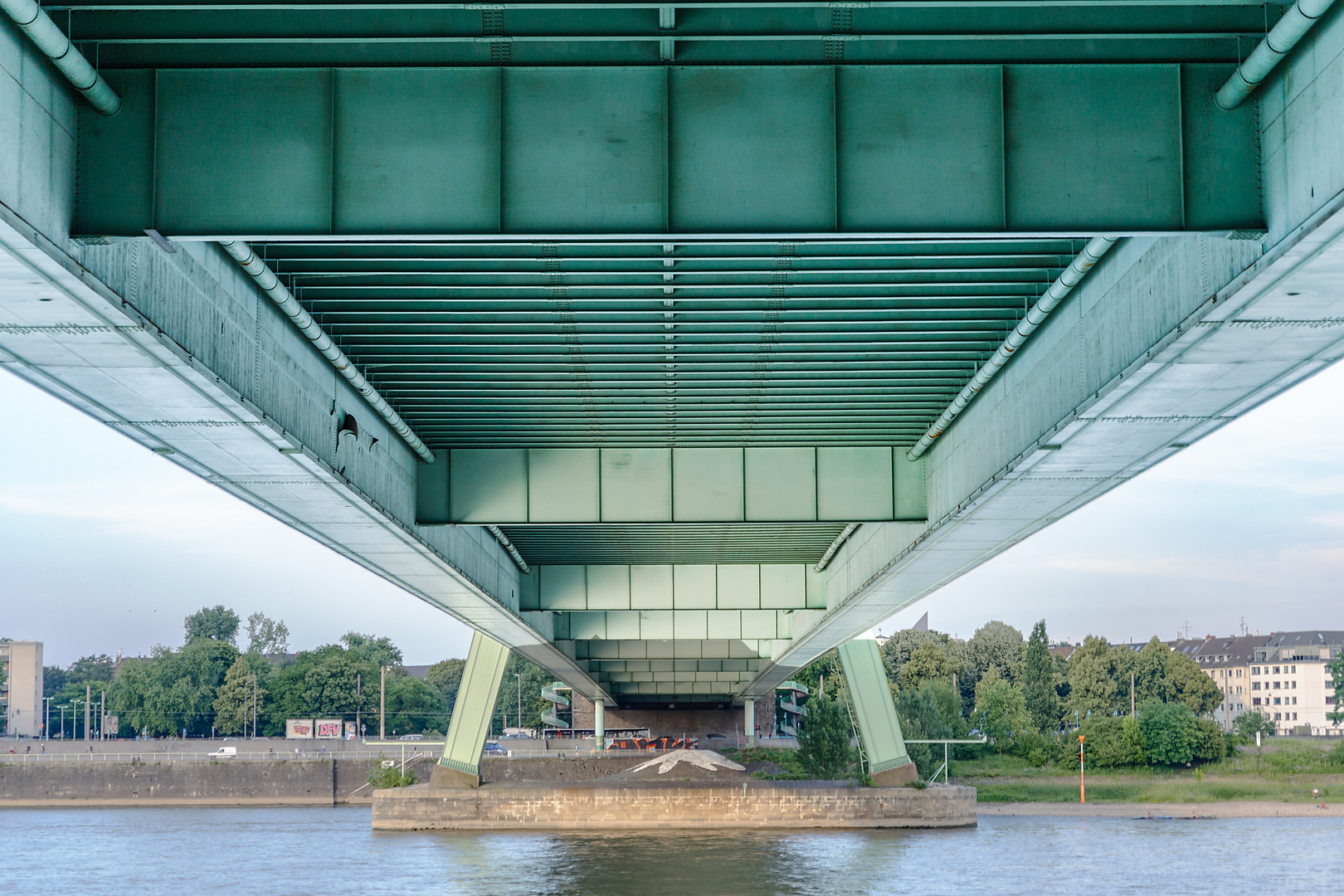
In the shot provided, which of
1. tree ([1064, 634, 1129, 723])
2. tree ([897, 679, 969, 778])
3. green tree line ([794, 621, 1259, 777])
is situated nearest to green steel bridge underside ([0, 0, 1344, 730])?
tree ([897, 679, 969, 778])

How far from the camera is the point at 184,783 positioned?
8638cm

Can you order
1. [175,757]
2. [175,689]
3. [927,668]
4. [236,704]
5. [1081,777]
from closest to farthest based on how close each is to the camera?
[1081,777] → [175,757] → [927,668] → [236,704] → [175,689]

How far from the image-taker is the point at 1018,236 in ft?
37.9

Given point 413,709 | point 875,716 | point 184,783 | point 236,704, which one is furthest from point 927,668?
point 875,716

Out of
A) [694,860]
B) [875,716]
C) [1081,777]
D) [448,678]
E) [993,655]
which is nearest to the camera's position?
[694,860]

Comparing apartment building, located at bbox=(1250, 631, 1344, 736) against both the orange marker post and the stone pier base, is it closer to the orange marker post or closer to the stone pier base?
the orange marker post

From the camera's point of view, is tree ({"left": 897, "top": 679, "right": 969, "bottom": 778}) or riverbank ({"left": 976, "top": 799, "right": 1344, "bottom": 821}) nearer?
tree ({"left": 897, "top": 679, "right": 969, "bottom": 778})

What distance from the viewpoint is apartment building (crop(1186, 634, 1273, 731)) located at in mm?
181500

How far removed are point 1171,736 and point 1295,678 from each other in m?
97.6

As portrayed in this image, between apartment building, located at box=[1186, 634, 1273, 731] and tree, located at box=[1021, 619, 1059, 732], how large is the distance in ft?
257

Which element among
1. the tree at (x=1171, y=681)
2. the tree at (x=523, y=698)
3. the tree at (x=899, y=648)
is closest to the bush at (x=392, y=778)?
the tree at (x=1171, y=681)

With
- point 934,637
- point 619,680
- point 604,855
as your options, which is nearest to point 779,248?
point 604,855

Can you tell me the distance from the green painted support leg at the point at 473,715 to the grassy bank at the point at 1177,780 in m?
35.3

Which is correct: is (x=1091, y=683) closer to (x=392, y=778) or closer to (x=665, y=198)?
(x=392, y=778)
